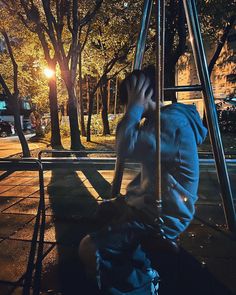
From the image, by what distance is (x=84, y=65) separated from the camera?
2000cm

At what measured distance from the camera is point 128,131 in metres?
2.10

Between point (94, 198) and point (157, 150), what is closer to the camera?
point (157, 150)

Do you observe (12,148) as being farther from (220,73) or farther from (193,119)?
(220,73)

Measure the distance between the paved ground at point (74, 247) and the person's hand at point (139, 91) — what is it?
111 cm

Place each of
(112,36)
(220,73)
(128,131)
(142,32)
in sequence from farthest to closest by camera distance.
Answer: (220,73) → (112,36) → (142,32) → (128,131)

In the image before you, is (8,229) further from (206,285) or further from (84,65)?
(84,65)

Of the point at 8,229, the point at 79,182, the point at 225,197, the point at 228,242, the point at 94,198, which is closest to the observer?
the point at 225,197

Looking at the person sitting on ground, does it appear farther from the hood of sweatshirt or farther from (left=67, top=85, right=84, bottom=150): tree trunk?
(left=67, top=85, right=84, bottom=150): tree trunk

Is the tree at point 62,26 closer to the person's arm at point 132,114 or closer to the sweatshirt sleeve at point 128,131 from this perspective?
the person's arm at point 132,114

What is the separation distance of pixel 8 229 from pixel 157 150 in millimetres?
3412

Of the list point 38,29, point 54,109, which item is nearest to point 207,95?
point 38,29

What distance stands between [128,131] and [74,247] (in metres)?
2.34

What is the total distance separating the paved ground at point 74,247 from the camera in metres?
3.04

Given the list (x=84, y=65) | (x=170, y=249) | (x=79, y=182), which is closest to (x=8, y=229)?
(x=79, y=182)
